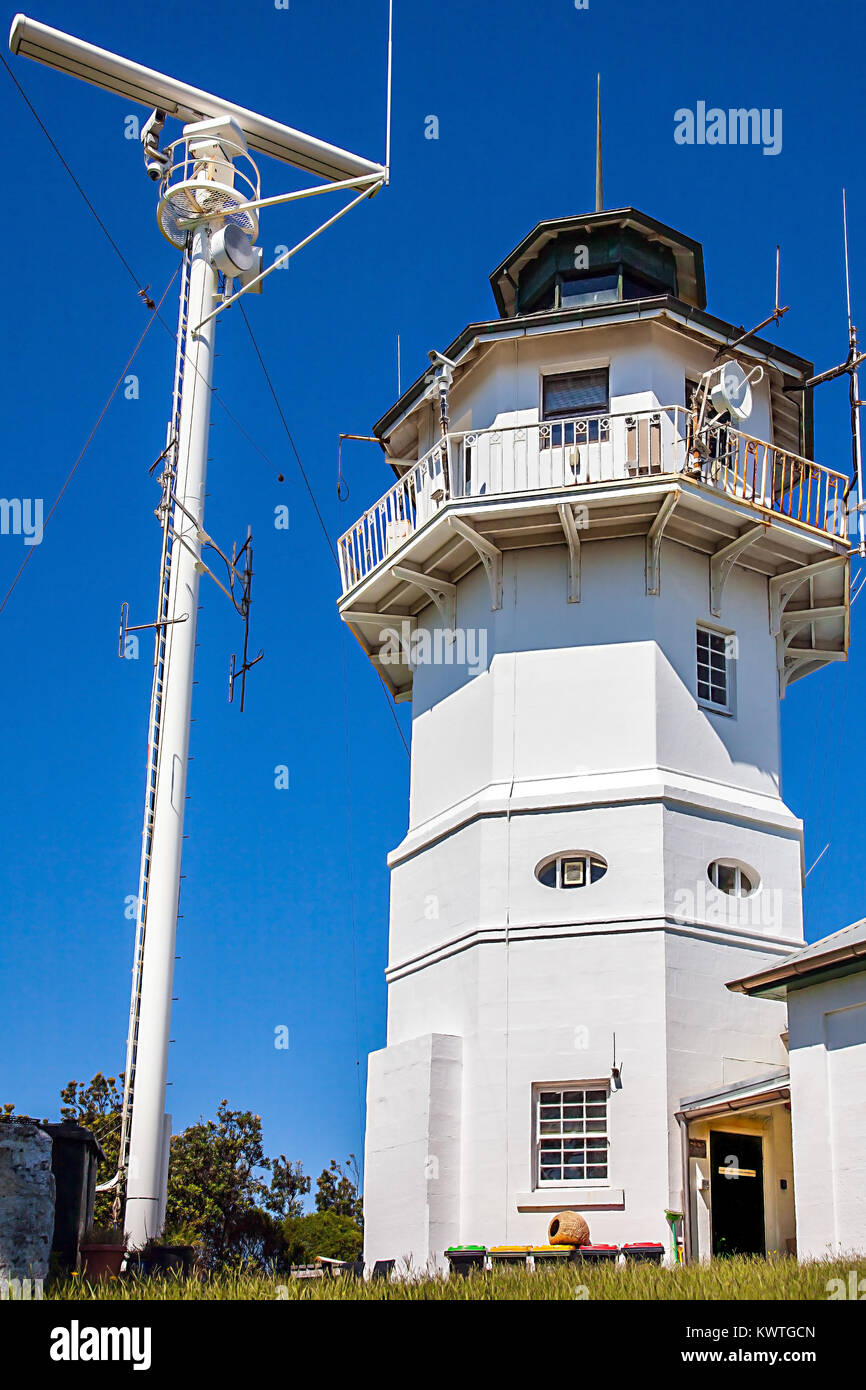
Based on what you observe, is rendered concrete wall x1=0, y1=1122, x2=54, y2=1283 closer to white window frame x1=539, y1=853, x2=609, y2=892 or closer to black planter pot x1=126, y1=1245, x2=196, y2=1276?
black planter pot x1=126, y1=1245, x2=196, y2=1276

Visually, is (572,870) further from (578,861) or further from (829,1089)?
(829,1089)

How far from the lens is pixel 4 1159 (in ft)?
38.7

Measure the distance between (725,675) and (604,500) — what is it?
3441 mm

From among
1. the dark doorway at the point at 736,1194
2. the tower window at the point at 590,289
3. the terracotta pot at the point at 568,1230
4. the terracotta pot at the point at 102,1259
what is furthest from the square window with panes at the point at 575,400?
the terracotta pot at the point at 102,1259

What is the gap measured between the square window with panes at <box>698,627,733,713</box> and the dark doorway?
6411mm

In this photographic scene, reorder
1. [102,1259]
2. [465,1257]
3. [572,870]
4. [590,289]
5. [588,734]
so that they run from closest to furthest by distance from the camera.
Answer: [102,1259] < [465,1257] < [572,870] < [588,734] < [590,289]

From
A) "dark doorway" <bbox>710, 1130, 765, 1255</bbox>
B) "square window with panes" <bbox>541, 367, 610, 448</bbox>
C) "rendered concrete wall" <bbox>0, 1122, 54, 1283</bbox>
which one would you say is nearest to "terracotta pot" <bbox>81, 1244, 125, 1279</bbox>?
"rendered concrete wall" <bbox>0, 1122, 54, 1283</bbox>

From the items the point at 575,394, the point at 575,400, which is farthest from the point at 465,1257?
the point at 575,394

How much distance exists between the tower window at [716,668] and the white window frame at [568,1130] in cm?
609

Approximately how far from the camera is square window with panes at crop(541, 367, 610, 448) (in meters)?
23.7

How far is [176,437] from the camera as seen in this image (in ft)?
65.6
